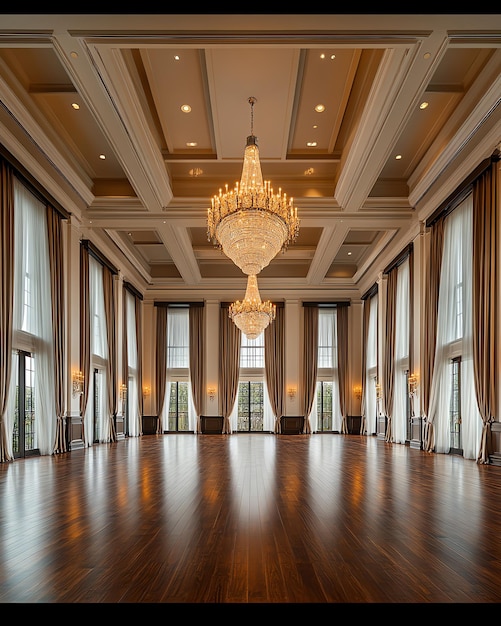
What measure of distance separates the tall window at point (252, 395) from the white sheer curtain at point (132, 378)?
3322 millimetres

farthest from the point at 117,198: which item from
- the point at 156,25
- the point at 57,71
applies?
the point at 156,25

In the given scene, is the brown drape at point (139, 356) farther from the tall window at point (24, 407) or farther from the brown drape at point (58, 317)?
the tall window at point (24, 407)

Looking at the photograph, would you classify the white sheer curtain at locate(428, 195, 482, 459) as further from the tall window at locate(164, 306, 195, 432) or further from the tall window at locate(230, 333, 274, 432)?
the tall window at locate(164, 306, 195, 432)

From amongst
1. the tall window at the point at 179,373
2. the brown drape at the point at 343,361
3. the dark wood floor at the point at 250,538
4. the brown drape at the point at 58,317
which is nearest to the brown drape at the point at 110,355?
the brown drape at the point at 58,317

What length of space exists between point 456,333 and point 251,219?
484 centimetres

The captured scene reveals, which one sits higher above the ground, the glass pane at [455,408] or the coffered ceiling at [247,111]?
the coffered ceiling at [247,111]

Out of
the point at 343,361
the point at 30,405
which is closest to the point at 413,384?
the point at 343,361

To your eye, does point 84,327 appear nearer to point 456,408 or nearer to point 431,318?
point 431,318

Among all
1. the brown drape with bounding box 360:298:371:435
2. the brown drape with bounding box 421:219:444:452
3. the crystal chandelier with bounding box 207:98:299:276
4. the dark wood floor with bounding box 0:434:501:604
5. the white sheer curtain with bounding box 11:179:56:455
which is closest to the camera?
the dark wood floor with bounding box 0:434:501:604

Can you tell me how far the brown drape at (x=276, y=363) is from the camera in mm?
19022

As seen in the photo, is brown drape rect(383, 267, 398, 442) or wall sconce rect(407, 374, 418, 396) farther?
brown drape rect(383, 267, 398, 442)

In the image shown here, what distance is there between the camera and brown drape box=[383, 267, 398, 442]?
14523 millimetres

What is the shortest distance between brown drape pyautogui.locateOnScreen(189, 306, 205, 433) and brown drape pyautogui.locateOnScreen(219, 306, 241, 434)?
2.10 feet

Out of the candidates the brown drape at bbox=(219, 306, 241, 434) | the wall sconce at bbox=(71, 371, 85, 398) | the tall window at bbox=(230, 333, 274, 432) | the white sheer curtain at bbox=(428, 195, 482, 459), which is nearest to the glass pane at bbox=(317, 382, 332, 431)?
the tall window at bbox=(230, 333, 274, 432)
